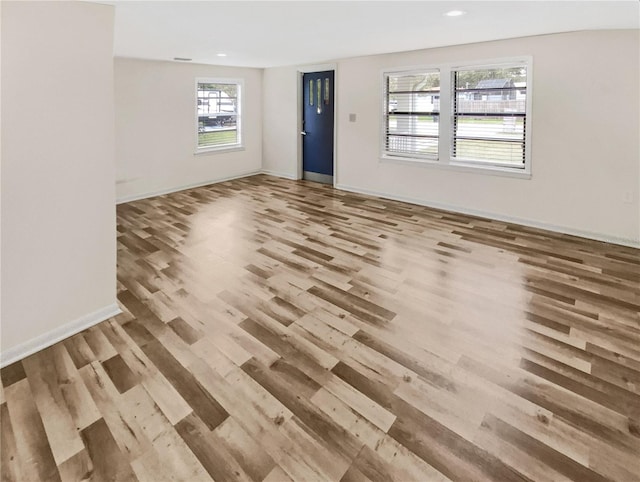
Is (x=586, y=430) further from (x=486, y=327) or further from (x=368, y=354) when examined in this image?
(x=368, y=354)

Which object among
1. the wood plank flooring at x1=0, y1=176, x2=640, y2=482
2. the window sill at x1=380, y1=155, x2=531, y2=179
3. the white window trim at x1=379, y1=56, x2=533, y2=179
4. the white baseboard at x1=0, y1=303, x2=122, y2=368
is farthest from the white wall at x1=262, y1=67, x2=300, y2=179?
the white baseboard at x1=0, y1=303, x2=122, y2=368

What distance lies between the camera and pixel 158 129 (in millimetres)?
6473

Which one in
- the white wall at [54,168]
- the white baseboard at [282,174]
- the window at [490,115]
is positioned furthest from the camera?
the white baseboard at [282,174]

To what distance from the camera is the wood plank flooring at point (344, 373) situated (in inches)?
66.2

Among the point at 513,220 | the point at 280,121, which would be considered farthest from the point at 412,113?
the point at 280,121

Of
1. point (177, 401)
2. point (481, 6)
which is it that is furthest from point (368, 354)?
point (481, 6)

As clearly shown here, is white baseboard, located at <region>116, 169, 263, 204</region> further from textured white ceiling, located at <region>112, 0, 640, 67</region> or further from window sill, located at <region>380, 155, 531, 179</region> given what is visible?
window sill, located at <region>380, 155, 531, 179</region>

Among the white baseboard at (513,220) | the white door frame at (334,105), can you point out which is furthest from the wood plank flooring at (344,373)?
the white door frame at (334,105)

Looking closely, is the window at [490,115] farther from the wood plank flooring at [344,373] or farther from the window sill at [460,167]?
the wood plank flooring at [344,373]

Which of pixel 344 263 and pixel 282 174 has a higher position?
pixel 282 174

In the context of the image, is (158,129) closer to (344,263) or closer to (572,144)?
(344,263)

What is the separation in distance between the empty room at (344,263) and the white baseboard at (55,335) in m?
0.02

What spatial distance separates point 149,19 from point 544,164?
4.59 metres

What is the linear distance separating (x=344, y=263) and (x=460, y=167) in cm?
267
